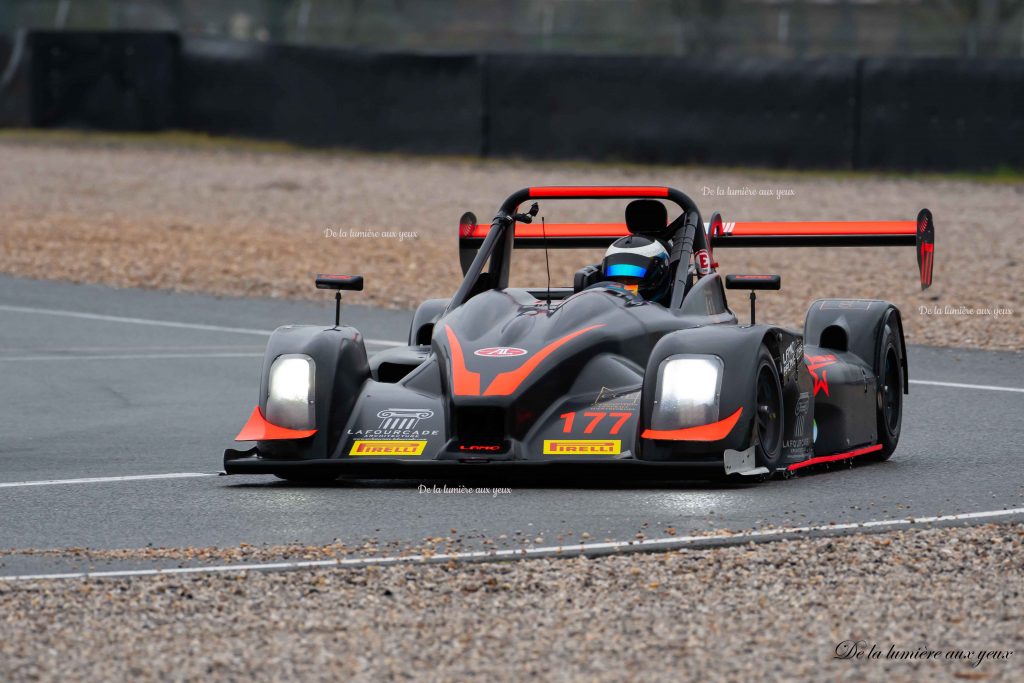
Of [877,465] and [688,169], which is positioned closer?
[877,465]

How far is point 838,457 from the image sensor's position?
9.51 m

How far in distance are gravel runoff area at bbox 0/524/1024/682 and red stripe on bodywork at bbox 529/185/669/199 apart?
3.30m

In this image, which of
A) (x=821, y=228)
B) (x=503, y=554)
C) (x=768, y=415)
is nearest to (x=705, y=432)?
(x=768, y=415)

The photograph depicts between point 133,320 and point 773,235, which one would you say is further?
point 133,320

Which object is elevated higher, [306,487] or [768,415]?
[768,415]

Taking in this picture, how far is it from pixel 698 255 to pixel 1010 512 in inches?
109

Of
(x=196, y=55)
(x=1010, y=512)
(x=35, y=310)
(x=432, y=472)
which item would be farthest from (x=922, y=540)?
(x=196, y=55)

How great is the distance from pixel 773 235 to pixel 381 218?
14436 millimetres

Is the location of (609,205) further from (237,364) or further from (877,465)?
(877,465)

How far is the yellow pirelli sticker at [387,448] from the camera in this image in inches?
340

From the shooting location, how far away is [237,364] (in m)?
14.2

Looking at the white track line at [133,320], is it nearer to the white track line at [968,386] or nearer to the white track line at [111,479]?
Answer: the white track line at [968,386]

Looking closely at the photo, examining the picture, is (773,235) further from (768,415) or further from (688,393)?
(688,393)

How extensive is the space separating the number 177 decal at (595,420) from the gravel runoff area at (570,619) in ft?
5.32
